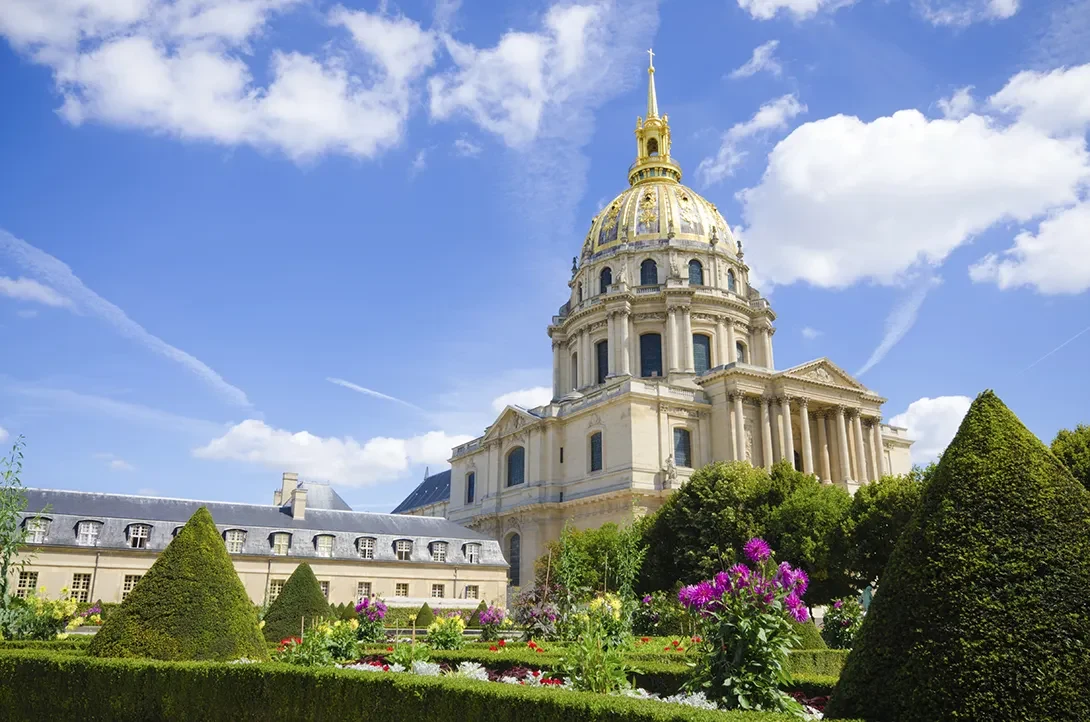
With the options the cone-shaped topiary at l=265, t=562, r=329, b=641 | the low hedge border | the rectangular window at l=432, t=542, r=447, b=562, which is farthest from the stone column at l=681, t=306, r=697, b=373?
the low hedge border

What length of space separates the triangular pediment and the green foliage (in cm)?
2036

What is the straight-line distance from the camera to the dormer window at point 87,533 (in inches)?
1463

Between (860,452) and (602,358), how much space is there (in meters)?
19.8

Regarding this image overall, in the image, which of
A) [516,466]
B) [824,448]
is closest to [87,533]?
[516,466]

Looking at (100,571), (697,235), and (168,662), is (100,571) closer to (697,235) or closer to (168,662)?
(168,662)

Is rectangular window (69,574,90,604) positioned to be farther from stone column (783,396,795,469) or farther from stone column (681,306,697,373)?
stone column (681,306,697,373)

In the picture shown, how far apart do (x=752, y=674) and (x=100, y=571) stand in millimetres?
36443

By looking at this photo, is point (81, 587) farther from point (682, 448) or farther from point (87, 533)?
point (682, 448)

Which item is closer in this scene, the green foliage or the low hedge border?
the low hedge border

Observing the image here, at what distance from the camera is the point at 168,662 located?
1207 centimetres

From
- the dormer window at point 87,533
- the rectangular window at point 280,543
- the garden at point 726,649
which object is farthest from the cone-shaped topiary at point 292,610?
the dormer window at point 87,533

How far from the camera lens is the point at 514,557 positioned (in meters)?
58.5

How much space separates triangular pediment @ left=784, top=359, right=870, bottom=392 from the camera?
54.3 meters

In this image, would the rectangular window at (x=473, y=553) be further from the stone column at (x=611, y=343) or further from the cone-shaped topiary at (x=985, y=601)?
the cone-shaped topiary at (x=985, y=601)
